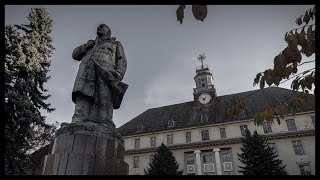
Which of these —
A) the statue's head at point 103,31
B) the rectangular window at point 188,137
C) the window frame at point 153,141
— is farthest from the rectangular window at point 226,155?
the statue's head at point 103,31

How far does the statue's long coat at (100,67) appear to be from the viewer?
612cm

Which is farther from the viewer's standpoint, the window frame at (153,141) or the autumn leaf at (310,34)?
the window frame at (153,141)

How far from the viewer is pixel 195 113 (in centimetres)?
4153

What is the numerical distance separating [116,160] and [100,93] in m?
1.78

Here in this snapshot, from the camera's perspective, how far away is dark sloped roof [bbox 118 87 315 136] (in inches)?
1480

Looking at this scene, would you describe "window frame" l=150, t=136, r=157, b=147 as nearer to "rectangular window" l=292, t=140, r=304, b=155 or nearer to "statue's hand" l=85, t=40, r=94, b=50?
"rectangular window" l=292, t=140, r=304, b=155

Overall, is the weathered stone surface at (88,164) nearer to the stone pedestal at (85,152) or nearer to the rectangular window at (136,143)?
the stone pedestal at (85,152)

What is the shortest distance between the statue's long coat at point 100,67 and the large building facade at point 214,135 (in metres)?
28.9

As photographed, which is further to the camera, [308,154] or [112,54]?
[308,154]

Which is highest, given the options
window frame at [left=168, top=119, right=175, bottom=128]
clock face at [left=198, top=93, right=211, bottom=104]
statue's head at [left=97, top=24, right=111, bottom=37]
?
clock face at [left=198, top=93, right=211, bottom=104]

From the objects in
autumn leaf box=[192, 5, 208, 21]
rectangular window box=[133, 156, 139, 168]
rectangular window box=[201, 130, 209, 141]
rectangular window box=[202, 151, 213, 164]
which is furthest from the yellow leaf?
rectangular window box=[133, 156, 139, 168]

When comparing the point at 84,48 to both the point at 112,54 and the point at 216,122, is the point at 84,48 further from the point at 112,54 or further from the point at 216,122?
the point at 216,122
